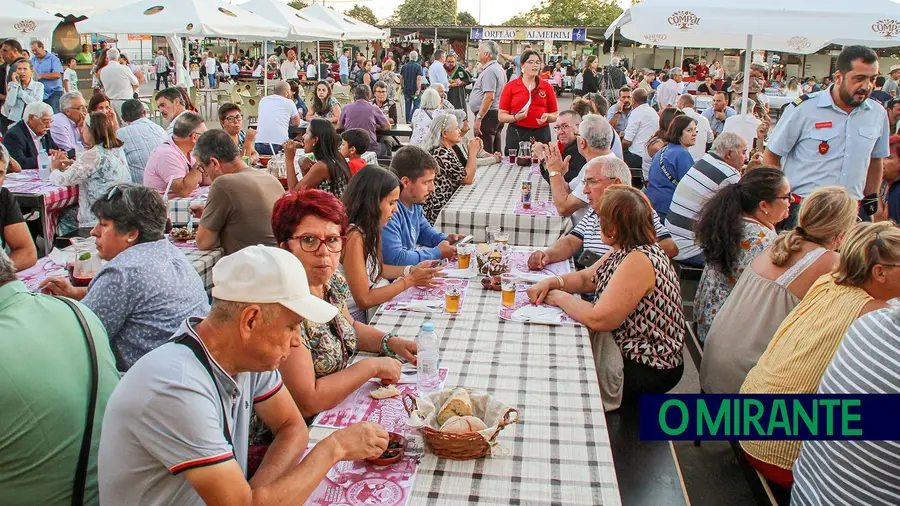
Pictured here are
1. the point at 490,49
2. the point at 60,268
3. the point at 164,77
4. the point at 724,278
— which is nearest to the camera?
the point at 60,268

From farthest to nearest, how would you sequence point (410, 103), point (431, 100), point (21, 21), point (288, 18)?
1. point (410, 103)
2. point (288, 18)
3. point (431, 100)
4. point (21, 21)

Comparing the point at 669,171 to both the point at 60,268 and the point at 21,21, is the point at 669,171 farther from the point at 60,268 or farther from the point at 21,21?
the point at 21,21

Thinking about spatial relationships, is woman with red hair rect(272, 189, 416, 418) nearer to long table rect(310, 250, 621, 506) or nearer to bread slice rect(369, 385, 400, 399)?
bread slice rect(369, 385, 400, 399)

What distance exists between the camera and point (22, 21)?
28.6ft

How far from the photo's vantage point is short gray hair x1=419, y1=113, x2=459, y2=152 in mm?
5988

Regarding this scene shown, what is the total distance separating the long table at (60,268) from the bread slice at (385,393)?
70.7 inches

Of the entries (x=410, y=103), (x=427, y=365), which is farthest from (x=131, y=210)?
(x=410, y=103)

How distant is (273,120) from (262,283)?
754cm

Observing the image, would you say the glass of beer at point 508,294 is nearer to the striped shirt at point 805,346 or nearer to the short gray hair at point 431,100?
the striped shirt at point 805,346

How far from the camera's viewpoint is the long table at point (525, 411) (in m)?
1.87

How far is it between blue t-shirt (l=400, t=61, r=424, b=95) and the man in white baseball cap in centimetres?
1485

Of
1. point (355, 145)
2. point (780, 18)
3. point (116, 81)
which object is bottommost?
point (355, 145)

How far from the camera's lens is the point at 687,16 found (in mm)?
5465

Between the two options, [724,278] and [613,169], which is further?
[613,169]
